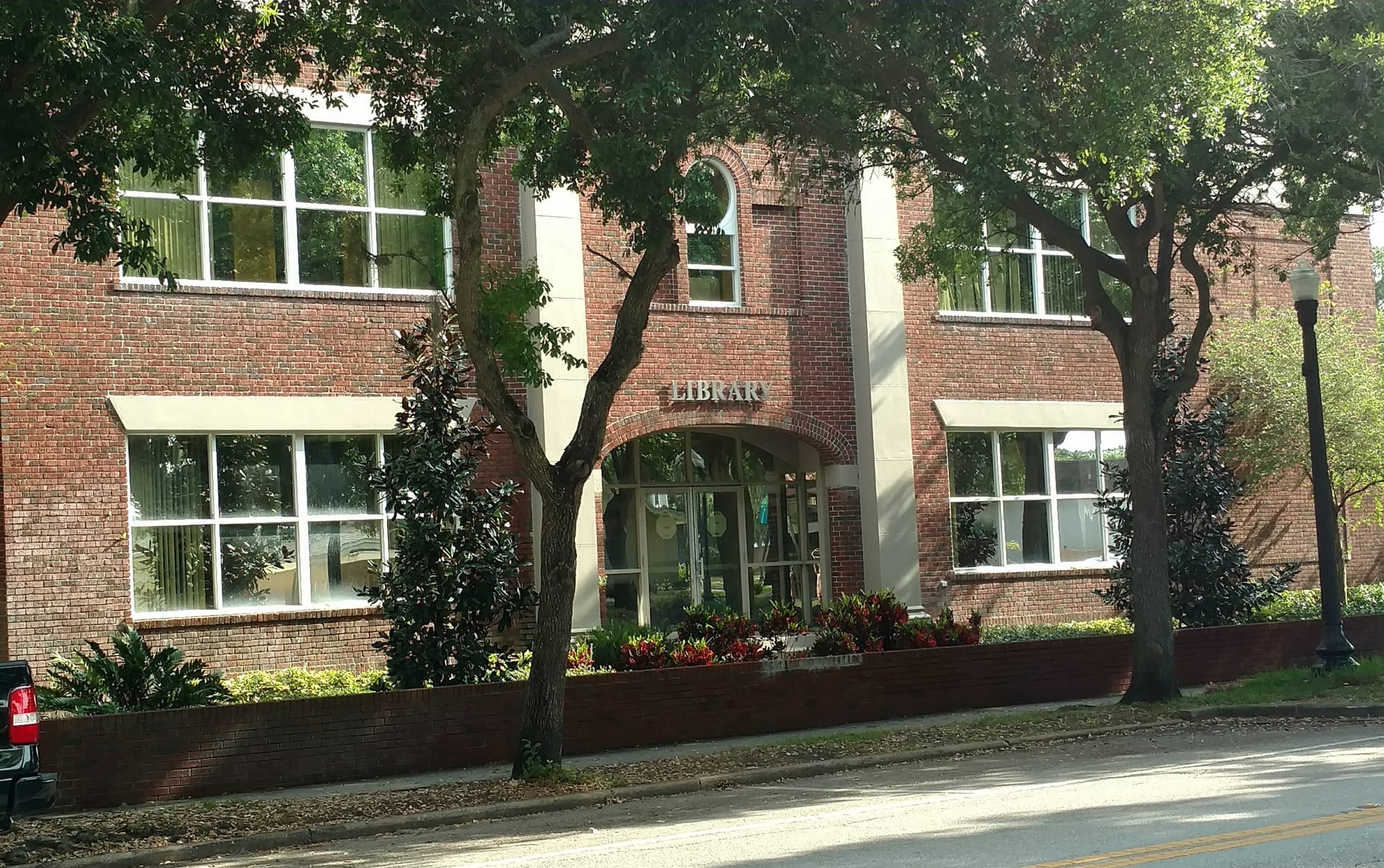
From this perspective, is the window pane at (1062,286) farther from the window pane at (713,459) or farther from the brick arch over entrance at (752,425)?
the window pane at (713,459)

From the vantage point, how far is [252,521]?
1847 cm

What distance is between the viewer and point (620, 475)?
23.0m

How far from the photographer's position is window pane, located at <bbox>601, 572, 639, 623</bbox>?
2259 centimetres

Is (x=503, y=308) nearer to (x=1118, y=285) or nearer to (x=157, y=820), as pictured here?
(x=157, y=820)

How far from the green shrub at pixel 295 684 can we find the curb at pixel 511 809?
15.9ft

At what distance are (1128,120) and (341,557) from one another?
11.3 m

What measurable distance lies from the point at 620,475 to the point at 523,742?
1042 centimetres

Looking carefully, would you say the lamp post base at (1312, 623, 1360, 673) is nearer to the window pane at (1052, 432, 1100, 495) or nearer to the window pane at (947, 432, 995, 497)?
the window pane at (947, 432, 995, 497)

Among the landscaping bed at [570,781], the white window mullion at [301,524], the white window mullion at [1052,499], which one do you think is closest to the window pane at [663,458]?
the white window mullion at [301,524]

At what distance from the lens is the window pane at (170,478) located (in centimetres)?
1795

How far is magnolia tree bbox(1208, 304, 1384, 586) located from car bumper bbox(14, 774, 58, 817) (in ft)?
66.8

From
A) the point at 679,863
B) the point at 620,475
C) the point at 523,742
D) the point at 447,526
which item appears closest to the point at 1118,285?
the point at 620,475

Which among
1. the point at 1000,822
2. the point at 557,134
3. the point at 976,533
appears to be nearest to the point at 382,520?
the point at 557,134

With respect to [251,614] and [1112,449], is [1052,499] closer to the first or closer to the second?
[1112,449]
